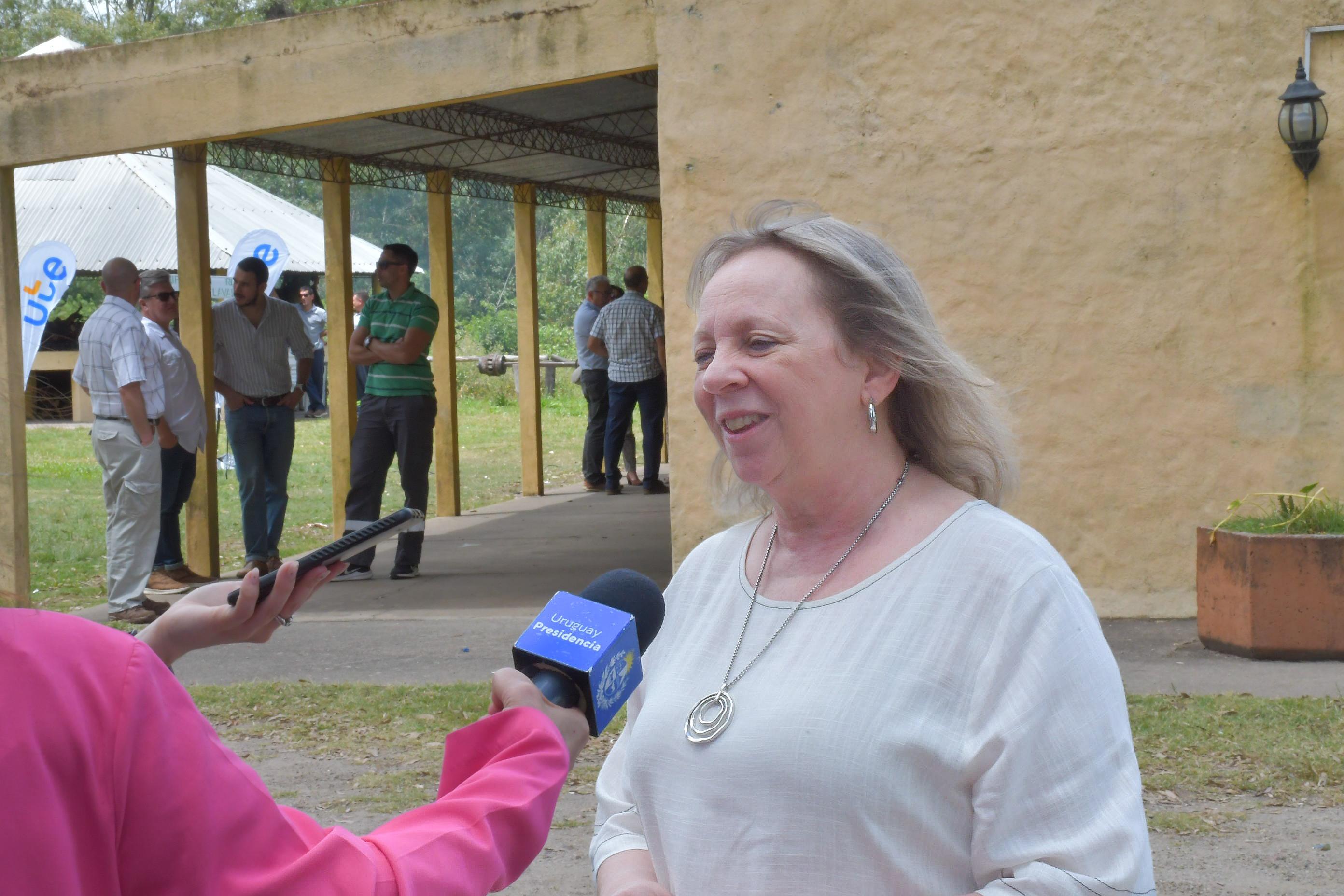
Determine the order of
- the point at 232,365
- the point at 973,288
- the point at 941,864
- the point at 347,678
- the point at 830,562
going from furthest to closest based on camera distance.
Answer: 1. the point at 232,365
2. the point at 973,288
3. the point at 347,678
4. the point at 830,562
5. the point at 941,864

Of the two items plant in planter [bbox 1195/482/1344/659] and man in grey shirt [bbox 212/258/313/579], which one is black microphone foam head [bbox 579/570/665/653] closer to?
plant in planter [bbox 1195/482/1344/659]

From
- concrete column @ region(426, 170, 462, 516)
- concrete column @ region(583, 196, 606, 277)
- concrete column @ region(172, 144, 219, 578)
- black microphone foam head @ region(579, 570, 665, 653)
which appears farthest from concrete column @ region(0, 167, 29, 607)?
concrete column @ region(583, 196, 606, 277)

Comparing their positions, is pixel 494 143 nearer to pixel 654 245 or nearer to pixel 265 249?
pixel 265 249

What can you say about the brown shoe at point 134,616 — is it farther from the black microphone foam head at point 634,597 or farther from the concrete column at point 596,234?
the concrete column at point 596,234

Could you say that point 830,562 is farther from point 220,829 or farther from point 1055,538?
point 1055,538

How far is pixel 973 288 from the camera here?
755 centimetres

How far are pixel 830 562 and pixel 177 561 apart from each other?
877 cm

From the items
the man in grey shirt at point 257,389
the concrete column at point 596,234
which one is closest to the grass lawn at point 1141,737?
the man in grey shirt at point 257,389

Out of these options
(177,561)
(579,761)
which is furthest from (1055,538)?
(177,561)

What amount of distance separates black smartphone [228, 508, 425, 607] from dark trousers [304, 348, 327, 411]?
2571 centimetres

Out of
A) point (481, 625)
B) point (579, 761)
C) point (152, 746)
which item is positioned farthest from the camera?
point (481, 625)

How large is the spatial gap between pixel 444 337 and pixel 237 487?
16.8 ft

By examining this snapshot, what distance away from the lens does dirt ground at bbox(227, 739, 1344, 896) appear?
4078 millimetres

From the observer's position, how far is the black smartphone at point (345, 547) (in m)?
1.63
